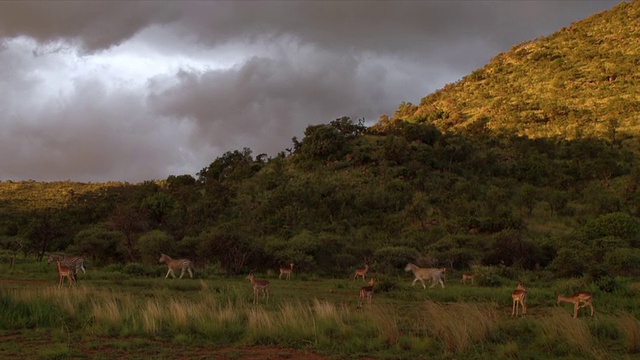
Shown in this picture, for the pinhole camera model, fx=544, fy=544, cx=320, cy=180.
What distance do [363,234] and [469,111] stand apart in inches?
1692

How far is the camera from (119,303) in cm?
1373

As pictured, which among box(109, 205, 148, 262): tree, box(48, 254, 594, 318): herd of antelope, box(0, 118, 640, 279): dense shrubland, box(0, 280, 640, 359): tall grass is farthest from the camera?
box(109, 205, 148, 262): tree

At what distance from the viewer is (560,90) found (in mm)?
76062

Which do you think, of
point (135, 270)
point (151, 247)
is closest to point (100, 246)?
point (151, 247)

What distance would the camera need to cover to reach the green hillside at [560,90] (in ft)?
213

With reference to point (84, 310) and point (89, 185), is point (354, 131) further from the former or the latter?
point (84, 310)

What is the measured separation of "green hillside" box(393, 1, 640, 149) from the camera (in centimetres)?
6481

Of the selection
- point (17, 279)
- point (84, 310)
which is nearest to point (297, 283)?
point (17, 279)

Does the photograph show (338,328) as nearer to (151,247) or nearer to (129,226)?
(151,247)

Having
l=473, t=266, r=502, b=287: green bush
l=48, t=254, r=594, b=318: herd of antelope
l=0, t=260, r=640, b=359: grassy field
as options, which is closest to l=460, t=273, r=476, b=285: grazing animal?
l=48, t=254, r=594, b=318: herd of antelope

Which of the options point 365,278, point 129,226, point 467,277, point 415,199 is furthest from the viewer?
point 415,199

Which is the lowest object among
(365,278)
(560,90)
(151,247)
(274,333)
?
(365,278)

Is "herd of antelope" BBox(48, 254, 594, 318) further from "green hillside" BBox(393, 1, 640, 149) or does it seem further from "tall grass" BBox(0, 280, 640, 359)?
"green hillside" BBox(393, 1, 640, 149)

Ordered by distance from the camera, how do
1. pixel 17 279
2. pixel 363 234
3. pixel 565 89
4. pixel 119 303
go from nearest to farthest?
pixel 119 303, pixel 17 279, pixel 363 234, pixel 565 89
